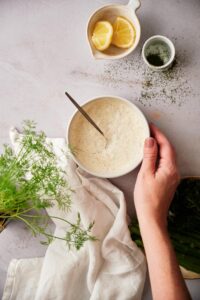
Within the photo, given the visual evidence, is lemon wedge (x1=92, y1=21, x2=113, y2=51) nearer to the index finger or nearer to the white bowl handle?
the white bowl handle

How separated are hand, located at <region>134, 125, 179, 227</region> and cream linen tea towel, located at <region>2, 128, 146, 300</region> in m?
0.09

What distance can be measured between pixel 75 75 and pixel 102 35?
16 cm

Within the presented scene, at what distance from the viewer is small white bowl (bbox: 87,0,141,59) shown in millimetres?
1237

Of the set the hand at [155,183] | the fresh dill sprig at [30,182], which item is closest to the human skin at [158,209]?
the hand at [155,183]

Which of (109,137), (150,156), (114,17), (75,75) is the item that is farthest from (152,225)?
(114,17)

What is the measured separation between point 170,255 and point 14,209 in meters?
0.46

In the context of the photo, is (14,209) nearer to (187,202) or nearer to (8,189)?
(8,189)

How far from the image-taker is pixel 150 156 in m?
1.19

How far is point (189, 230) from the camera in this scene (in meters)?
1.23

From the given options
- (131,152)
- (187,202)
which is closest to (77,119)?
(131,152)

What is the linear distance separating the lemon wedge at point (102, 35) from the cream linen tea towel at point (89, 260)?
0.32 m

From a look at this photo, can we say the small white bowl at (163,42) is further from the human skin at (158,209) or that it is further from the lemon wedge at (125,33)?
the human skin at (158,209)

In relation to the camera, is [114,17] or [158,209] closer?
[158,209]

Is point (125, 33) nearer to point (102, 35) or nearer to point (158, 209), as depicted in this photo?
point (102, 35)
